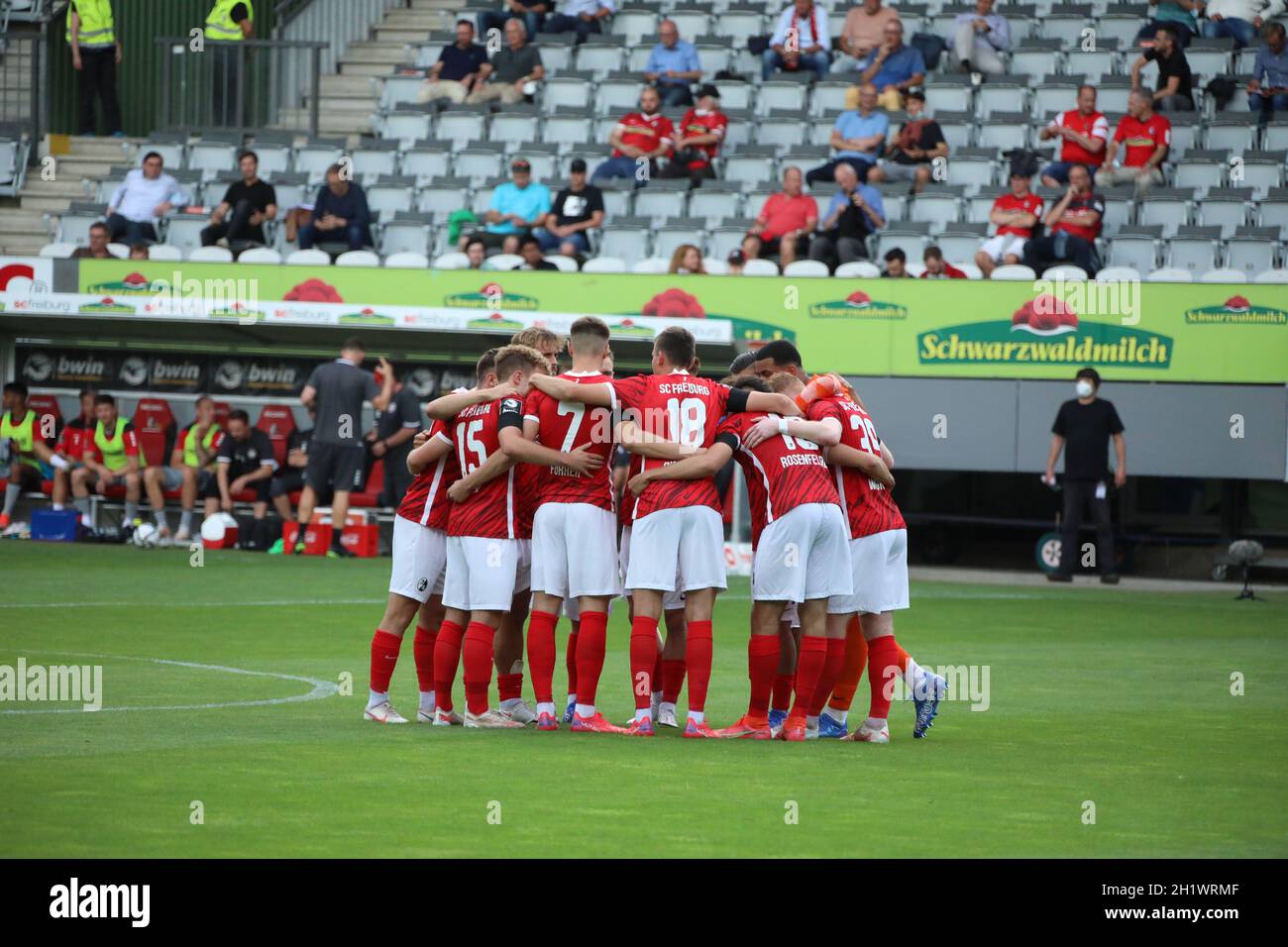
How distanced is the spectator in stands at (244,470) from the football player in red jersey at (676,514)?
42.4ft

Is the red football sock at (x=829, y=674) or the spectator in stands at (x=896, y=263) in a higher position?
the spectator in stands at (x=896, y=263)

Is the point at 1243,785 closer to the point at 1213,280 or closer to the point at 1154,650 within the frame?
the point at 1154,650

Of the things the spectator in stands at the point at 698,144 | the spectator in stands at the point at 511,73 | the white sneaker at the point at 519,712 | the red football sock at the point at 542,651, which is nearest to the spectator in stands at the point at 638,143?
the spectator in stands at the point at 698,144

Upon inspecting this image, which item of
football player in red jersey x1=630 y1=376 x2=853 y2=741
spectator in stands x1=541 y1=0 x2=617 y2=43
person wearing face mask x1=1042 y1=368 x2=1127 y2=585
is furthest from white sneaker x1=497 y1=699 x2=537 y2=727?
spectator in stands x1=541 y1=0 x2=617 y2=43

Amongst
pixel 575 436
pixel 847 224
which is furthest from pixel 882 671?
pixel 847 224

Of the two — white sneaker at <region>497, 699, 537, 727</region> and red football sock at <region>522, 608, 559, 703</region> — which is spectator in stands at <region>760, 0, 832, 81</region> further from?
red football sock at <region>522, 608, 559, 703</region>

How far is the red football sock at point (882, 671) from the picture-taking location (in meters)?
9.04

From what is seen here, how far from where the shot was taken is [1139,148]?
2184 centimetres

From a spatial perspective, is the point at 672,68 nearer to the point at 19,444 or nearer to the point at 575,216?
the point at 575,216

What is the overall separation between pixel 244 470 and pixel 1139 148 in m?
11.6

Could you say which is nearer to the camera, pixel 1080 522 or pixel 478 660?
pixel 478 660

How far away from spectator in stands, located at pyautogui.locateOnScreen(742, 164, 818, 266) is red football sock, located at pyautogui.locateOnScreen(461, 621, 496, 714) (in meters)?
12.8

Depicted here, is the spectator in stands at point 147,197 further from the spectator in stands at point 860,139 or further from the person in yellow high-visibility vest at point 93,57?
the spectator in stands at point 860,139
